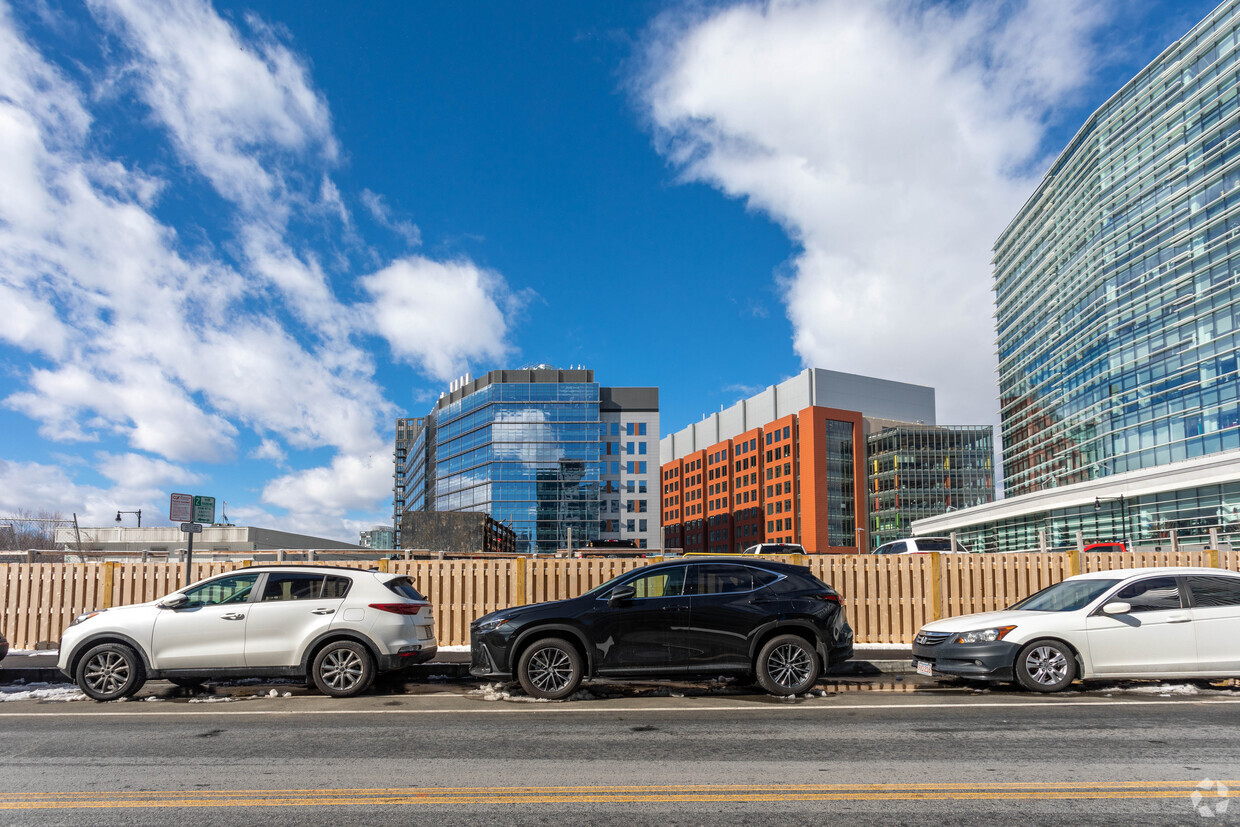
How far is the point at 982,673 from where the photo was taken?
9.65m

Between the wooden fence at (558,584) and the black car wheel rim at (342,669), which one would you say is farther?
the wooden fence at (558,584)

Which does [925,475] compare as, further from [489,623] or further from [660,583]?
[489,623]

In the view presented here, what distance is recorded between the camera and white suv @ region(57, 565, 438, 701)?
9.77m

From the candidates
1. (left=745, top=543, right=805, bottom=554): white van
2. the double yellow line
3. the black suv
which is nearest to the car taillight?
the black suv

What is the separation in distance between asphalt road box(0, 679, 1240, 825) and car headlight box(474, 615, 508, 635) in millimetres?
814

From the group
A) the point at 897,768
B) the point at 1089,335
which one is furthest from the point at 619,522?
the point at 897,768

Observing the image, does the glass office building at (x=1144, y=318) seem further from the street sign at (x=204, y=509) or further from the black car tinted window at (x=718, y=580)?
the street sign at (x=204, y=509)

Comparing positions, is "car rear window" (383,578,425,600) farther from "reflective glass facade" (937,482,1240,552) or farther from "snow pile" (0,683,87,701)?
"reflective glass facade" (937,482,1240,552)

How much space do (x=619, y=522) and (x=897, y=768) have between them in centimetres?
→ 10819

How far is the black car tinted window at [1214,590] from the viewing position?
9.77 meters

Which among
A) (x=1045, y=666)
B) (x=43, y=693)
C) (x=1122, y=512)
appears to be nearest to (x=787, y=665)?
(x=1045, y=666)

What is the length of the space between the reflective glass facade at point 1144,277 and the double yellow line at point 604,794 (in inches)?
1995

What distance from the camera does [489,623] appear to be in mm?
9727

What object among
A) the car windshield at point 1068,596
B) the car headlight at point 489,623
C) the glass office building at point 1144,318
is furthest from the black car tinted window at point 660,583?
the glass office building at point 1144,318
